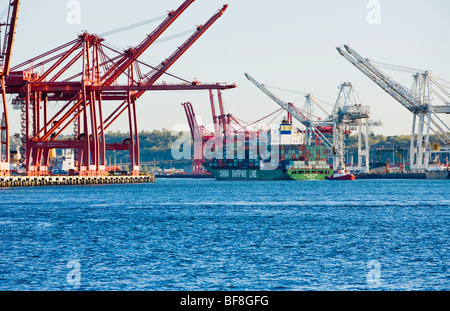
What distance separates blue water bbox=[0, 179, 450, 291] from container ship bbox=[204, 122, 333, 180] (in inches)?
3243

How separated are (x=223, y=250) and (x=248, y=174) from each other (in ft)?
339

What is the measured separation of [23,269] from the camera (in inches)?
856

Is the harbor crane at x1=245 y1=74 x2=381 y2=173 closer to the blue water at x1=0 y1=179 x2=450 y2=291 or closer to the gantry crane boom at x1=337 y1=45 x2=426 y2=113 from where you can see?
the gantry crane boom at x1=337 y1=45 x2=426 y2=113

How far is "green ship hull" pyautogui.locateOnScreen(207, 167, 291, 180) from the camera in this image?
127m

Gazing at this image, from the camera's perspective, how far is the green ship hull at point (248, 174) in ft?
416

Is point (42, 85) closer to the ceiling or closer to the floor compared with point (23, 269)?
closer to the ceiling

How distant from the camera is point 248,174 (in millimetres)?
129250

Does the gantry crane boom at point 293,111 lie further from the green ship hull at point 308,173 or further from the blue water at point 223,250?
the blue water at point 223,250

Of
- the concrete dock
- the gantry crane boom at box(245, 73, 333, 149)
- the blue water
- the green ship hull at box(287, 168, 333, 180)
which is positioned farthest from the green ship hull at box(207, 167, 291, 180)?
the blue water

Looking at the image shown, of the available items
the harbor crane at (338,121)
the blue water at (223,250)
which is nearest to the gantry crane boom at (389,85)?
the harbor crane at (338,121)

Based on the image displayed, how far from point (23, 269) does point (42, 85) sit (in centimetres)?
6116

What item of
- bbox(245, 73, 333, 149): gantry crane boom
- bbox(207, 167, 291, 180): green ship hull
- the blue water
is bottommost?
the blue water
